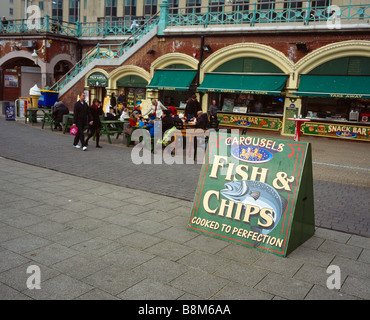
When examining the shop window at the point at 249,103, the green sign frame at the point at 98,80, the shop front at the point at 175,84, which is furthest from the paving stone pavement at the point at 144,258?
the green sign frame at the point at 98,80

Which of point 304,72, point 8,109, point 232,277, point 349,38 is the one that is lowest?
point 232,277

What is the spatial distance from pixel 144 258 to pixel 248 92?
14412mm

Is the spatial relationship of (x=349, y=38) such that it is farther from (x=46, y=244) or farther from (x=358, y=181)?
(x=46, y=244)

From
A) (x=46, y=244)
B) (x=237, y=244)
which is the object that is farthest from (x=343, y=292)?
(x=46, y=244)

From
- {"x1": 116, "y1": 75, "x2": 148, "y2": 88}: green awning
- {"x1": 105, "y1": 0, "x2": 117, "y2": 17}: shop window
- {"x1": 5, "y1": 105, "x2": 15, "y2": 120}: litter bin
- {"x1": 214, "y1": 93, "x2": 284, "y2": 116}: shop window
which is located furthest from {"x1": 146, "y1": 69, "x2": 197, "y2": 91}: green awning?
{"x1": 105, "y1": 0, "x2": 117, "y2": 17}: shop window

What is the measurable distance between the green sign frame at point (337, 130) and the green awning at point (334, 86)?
1493mm

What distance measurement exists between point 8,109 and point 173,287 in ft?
63.4

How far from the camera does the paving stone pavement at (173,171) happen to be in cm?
686

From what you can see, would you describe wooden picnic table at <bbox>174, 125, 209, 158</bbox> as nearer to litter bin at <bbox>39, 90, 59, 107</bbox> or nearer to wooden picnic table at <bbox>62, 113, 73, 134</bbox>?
wooden picnic table at <bbox>62, 113, 73, 134</bbox>

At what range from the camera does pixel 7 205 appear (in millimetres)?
6246

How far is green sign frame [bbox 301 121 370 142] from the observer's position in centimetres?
1608

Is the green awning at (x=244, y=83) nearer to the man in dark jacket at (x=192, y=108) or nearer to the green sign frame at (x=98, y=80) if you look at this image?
the man in dark jacket at (x=192, y=108)

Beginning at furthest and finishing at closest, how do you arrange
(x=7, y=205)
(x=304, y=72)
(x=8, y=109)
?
(x=8, y=109) → (x=304, y=72) → (x=7, y=205)

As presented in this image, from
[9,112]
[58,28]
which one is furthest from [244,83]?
[58,28]
